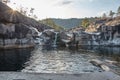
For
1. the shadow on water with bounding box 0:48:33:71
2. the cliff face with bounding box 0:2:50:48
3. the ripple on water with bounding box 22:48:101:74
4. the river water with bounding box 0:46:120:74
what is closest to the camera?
the ripple on water with bounding box 22:48:101:74

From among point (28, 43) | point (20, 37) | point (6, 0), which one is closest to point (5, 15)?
point (20, 37)

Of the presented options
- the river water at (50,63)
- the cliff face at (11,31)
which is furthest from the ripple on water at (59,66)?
the cliff face at (11,31)

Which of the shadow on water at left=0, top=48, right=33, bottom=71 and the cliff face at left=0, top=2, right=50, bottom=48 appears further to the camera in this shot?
the cliff face at left=0, top=2, right=50, bottom=48

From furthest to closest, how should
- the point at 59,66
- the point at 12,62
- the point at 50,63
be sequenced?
the point at 50,63, the point at 12,62, the point at 59,66

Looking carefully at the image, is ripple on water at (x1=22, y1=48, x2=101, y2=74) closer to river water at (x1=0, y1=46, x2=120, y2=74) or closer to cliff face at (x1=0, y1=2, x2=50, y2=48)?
river water at (x1=0, y1=46, x2=120, y2=74)

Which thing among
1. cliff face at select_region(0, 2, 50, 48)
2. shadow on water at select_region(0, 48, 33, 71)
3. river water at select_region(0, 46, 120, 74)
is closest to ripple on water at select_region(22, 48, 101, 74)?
river water at select_region(0, 46, 120, 74)

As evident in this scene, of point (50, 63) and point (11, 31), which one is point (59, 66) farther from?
point (11, 31)

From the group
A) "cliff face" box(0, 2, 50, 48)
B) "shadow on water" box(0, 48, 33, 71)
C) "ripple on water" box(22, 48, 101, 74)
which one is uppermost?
"cliff face" box(0, 2, 50, 48)

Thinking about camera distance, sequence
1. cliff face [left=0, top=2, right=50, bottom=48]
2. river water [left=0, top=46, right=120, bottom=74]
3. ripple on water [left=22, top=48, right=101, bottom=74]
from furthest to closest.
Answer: cliff face [left=0, top=2, right=50, bottom=48], river water [left=0, top=46, right=120, bottom=74], ripple on water [left=22, top=48, right=101, bottom=74]

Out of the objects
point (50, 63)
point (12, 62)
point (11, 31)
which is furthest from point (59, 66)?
point (11, 31)

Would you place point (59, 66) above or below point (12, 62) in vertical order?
below

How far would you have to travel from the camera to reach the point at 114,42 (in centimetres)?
11712

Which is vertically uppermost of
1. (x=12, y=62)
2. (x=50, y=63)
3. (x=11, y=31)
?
(x=11, y=31)

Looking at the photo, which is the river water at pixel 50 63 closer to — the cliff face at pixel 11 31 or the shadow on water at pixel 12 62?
the shadow on water at pixel 12 62
